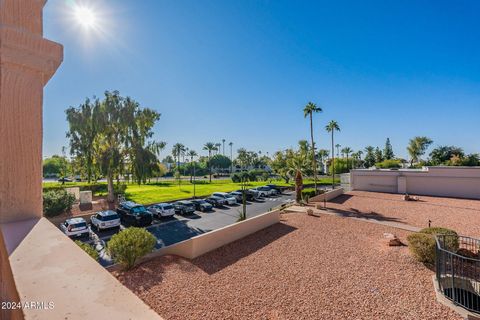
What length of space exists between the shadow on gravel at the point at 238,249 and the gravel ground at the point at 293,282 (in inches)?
1.7

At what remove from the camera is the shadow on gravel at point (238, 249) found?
9.79 meters

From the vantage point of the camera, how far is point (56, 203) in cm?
2033

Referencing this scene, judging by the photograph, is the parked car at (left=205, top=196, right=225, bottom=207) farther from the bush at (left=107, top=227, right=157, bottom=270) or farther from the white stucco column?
the white stucco column

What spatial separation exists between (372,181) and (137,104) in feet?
105

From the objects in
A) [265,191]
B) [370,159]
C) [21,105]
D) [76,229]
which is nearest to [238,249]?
[21,105]

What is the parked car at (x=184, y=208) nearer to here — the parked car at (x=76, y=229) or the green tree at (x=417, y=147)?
the parked car at (x=76, y=229)

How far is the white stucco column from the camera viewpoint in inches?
77.0

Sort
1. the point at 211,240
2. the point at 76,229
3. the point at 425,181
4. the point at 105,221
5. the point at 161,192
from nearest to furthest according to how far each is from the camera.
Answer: the point at 211,240
the point at 76,229
the point at 105,221
the point at 425,181
the point at 161,192

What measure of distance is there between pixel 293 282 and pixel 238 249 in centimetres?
388

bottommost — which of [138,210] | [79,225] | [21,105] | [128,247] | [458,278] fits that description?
[458,278]

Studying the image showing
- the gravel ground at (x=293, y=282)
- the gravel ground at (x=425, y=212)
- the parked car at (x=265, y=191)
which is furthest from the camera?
the parked car at (x=265, y=191)

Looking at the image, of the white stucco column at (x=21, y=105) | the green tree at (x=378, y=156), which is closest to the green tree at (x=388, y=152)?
the green tree at (x=378, y=156)

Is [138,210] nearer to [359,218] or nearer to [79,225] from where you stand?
[79,225]

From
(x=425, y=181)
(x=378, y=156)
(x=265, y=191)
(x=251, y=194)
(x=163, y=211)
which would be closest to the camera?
(x=163, y=211)
